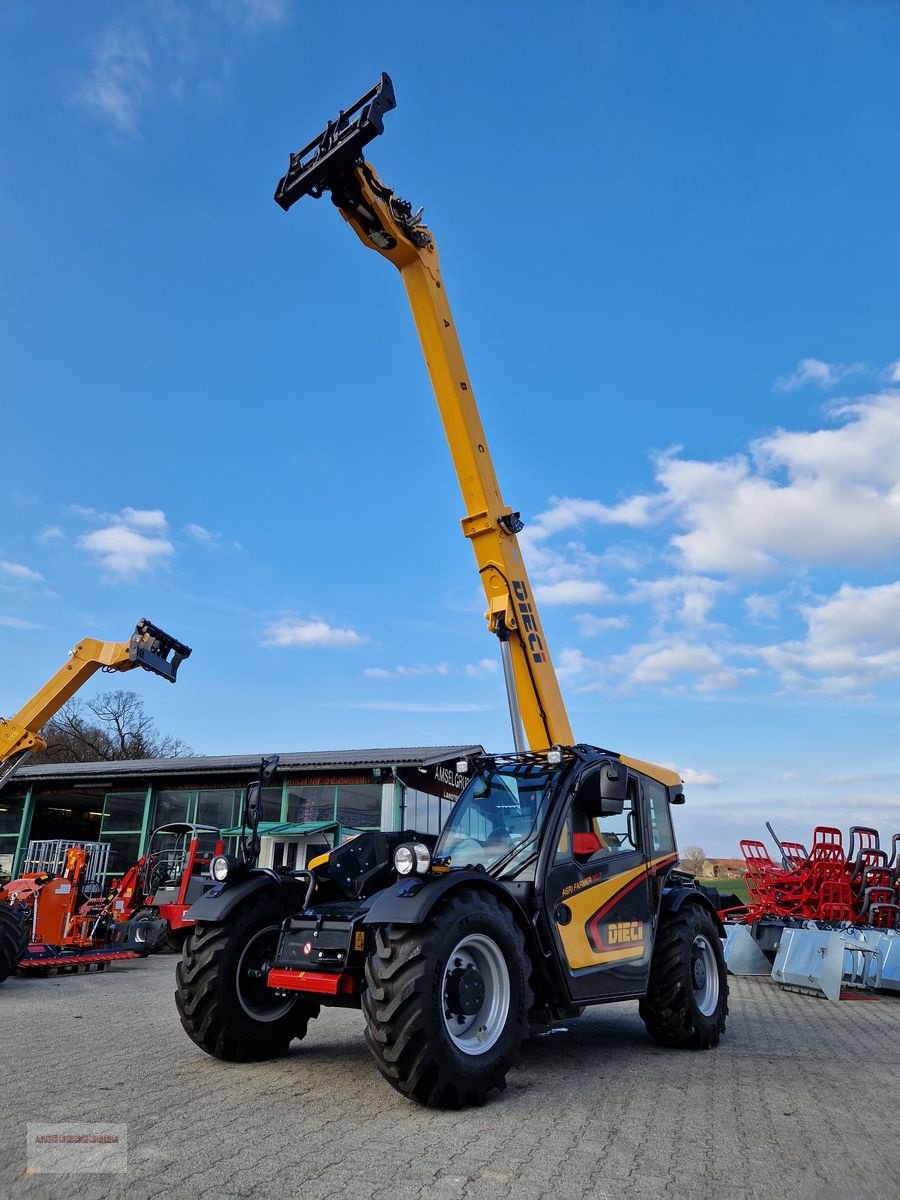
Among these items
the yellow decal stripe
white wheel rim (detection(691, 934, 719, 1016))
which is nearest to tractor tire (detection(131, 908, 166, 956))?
white wheel rim (detection(691, 934, 719, 1016))

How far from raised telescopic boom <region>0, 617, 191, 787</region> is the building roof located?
6.86 metres

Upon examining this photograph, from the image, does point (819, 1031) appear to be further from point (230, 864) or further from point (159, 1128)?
point (159, 1128)

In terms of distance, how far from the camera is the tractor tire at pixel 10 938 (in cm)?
1041

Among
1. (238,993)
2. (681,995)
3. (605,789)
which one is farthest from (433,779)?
(605,789)

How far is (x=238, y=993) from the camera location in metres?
5.83

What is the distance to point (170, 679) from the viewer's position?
538 inches

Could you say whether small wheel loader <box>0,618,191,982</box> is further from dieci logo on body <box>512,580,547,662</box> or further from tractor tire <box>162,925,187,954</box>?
dieci logo on body <box>512,580,547,662</box>

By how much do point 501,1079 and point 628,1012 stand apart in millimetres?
4685

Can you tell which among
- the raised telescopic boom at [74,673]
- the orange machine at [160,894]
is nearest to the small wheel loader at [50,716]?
the raised telescopic boom at [74,673]

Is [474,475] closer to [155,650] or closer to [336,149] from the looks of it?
[336,149]

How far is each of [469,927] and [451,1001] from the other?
411mm

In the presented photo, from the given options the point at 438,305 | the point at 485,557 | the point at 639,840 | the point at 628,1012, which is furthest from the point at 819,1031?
the point at 438,305

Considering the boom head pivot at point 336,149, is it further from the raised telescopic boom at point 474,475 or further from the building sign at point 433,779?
the building sign at point 433,779

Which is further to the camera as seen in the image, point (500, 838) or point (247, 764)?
point (247, 764)
